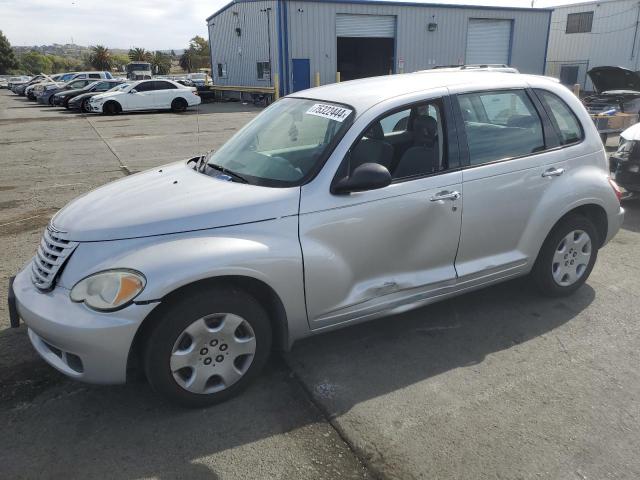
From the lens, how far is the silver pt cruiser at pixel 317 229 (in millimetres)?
2721

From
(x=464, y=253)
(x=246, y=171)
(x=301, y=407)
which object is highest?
(x=246, y=171)

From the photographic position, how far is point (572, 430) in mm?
2766

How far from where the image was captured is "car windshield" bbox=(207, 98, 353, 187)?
324 cm

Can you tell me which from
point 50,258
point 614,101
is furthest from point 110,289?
point 614,101

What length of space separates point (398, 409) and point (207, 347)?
3.70ft

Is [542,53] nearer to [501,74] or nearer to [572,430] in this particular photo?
[501,74]

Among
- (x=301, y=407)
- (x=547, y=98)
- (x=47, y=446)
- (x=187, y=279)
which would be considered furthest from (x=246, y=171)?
(x=547, y=98)

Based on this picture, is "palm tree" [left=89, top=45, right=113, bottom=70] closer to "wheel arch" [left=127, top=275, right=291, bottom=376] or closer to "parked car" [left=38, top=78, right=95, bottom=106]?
"parked car" [left=38, top=78, right=95, bottom=106]

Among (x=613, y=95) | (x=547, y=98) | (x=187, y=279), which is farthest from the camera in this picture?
(x=613, y=95)

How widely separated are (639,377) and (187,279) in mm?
2775

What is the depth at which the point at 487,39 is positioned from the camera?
29.6 metres

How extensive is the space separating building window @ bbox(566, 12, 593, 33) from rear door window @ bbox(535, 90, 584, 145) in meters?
35.2

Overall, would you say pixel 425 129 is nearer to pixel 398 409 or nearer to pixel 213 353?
pixel 398 409

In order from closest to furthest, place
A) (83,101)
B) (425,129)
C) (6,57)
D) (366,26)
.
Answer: (425,129), (83,101), (366,26), (6,57)
